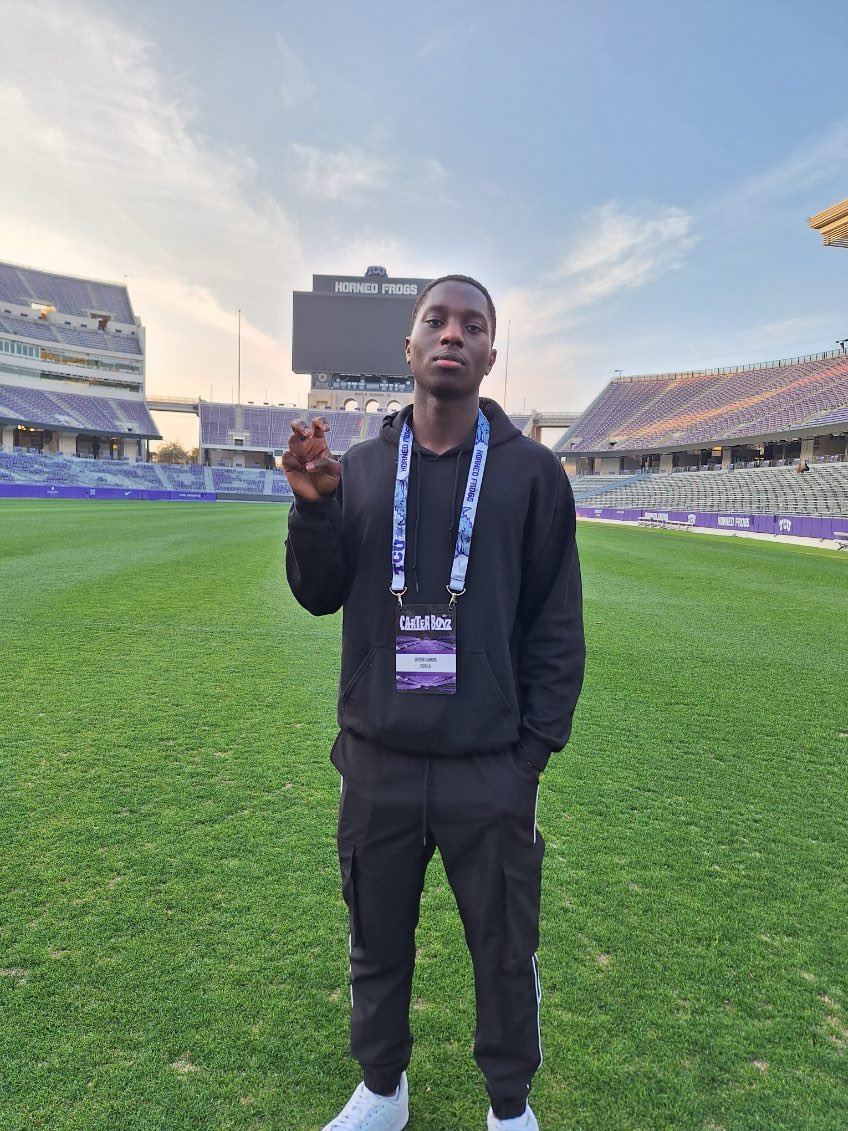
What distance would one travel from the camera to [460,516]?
154 centimetres

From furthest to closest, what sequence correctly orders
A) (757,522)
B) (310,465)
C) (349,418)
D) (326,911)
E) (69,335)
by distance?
(349,418) < (69,335) < (757,522) < (326,911) < (310,465)

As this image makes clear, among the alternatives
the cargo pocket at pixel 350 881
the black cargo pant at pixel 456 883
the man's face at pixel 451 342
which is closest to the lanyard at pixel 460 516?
the man's face at pixel 451 342

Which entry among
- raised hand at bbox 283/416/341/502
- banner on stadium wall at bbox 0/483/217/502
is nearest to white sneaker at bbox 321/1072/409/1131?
raised hand at bbox 283/416/341/502

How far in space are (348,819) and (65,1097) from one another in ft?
3.49

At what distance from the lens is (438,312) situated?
62.9 inches

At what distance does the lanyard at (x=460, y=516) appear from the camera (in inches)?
59.0

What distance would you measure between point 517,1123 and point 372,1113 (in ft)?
1.20

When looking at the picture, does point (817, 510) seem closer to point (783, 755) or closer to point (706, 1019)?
point (783, 755)

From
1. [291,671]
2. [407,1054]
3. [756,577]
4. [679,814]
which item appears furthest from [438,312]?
[756,577]

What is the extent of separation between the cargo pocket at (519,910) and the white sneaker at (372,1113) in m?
0.50

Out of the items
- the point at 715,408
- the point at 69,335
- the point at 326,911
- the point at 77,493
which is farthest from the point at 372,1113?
the point at 69,335

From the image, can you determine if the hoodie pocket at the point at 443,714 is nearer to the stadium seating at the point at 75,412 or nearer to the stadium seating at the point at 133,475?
the stadium seating at the point at 133,475

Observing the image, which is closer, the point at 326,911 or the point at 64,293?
the point at 326,911

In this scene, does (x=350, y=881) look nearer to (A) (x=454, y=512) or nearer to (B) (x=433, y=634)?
(B) (x=433, y=634)
